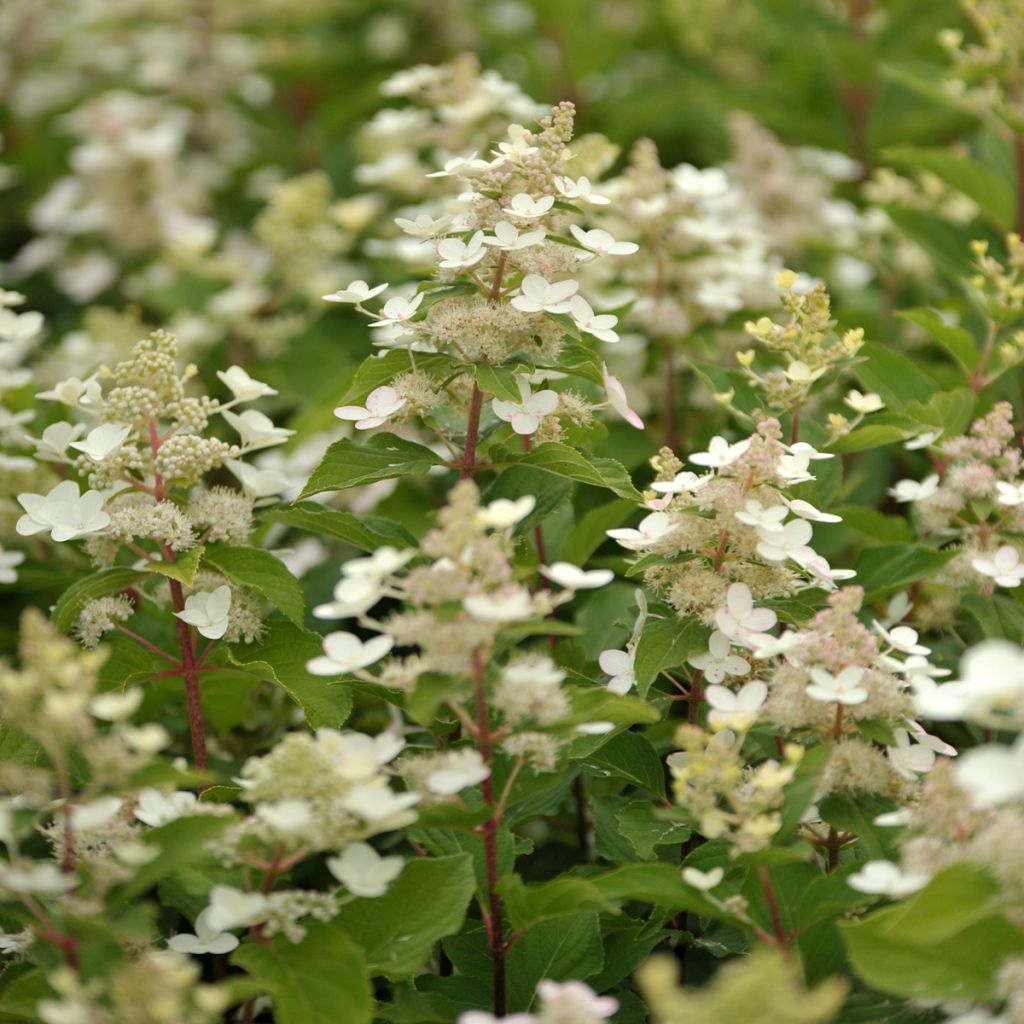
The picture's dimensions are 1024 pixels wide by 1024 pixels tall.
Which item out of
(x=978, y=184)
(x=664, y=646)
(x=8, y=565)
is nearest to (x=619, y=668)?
(x=664, y=646)

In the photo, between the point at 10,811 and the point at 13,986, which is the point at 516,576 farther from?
the point at 13,986

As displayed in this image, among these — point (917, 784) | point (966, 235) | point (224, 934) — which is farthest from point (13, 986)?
point (966, 235)

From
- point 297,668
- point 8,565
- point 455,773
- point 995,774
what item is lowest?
point 8,565

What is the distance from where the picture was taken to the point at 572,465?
1.45 meters

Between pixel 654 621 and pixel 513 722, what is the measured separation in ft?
0.88

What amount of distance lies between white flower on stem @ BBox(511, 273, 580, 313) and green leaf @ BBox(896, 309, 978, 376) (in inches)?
24.3

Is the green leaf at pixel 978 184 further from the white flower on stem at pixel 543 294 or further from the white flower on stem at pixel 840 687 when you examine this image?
the white flower on stem at pixel 840 687

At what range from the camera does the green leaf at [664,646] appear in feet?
4.44

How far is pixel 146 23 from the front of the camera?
3.56 m

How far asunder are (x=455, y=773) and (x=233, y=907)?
0.22 metres

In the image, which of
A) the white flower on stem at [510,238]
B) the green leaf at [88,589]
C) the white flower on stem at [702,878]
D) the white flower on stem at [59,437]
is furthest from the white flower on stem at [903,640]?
the white flower on stem at [59,437]

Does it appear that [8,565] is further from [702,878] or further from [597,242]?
[702,878]

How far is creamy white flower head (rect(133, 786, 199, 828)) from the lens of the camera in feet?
4.08

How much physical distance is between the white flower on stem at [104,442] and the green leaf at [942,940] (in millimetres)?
901
